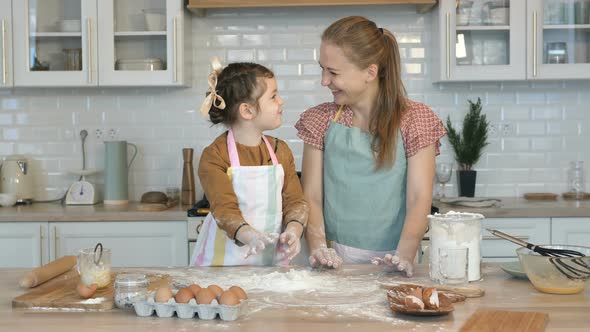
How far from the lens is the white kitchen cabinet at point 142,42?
175 inches

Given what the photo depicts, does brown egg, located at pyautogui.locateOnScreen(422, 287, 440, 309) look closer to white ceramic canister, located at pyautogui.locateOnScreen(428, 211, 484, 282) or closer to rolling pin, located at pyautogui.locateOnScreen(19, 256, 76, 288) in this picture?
white ceramic canister, located at pyautogui.locateOnScreen(428, 211, 484, 282)

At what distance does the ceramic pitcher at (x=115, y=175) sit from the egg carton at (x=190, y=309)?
106 inches

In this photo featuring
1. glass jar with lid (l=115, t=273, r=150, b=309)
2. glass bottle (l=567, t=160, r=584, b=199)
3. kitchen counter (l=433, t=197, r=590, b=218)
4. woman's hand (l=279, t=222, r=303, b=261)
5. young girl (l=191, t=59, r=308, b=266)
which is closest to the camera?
glass jar with lid (l=115, t=273, r=150, b=309)

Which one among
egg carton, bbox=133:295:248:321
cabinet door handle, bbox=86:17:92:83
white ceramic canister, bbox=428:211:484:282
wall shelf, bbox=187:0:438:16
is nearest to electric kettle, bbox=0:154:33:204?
cabinet door handle, bbox=86:17:92:83

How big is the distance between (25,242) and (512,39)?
9.09 feet

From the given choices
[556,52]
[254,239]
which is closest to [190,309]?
[254,239]

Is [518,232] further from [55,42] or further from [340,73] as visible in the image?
[55,42]

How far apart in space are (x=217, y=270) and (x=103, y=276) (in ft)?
1.29

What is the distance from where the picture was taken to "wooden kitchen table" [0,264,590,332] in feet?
5.98

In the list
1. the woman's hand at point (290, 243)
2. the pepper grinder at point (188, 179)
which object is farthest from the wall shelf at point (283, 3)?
the woman's hand at point (290, 243)

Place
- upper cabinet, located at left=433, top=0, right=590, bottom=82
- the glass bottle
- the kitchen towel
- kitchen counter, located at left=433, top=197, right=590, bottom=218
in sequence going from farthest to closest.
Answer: the glass bottle, upper cabinet, located at left=433, top=0, right=590, bottom=82, the kitchen towel, kitchen counter, located at left=433, top=197, right=590, bottom=218

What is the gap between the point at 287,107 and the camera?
477 centimetres

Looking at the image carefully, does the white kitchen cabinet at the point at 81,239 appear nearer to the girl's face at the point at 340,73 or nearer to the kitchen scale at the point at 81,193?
the kitchen scale at the point at 81,193

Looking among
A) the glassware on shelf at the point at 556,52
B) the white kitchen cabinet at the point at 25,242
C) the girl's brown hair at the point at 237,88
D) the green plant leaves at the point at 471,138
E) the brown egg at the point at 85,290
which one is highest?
the glassware on shelf at the point at 556,52
